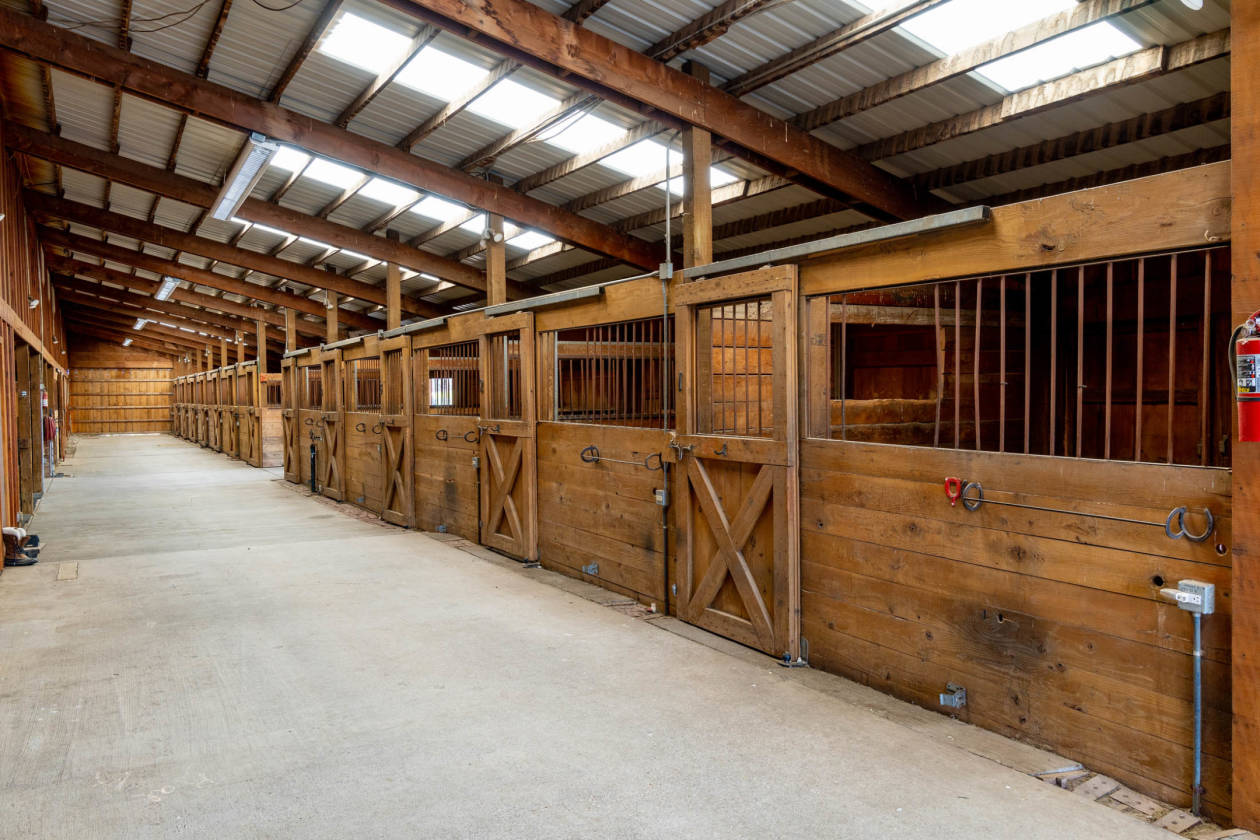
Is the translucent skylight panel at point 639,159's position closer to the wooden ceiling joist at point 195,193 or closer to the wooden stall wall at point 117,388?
the wooden ceiling joist at point 195,193

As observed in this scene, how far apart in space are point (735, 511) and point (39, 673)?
3427mm

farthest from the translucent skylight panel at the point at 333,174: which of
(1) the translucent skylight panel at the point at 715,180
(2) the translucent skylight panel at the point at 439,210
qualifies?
(1) the translucent skylight panel at the point at 715,180

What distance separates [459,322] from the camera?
7.08 m

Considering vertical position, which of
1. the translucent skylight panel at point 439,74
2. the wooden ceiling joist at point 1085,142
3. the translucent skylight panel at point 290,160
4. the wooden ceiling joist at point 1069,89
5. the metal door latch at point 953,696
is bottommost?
the metal door latch at point 953,696

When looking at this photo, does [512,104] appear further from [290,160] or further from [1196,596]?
[1196,596]

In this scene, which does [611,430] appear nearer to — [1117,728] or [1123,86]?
[1117,728]

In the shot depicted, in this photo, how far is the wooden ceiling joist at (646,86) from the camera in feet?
14.1

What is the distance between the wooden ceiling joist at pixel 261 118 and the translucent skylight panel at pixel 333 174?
133 centimetres

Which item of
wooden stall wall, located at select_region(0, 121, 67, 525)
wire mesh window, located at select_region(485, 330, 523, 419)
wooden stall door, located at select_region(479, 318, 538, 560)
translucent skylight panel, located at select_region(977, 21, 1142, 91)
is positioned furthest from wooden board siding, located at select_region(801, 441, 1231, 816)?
wooden stall wall, located at select_region(0, 121, 67, 525)

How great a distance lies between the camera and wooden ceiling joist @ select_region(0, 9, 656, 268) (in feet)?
18.6

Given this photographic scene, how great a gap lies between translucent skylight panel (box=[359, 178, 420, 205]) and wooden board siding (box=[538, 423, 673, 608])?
390cm

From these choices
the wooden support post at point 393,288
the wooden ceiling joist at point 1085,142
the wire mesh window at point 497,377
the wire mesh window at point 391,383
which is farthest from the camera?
the wooden support post at point 393,288

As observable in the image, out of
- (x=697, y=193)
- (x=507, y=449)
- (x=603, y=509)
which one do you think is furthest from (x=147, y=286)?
(x=697, y=193)

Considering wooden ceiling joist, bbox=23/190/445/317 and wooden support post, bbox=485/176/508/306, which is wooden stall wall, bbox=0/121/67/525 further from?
wooden support post, bbox=485/176/508/306
